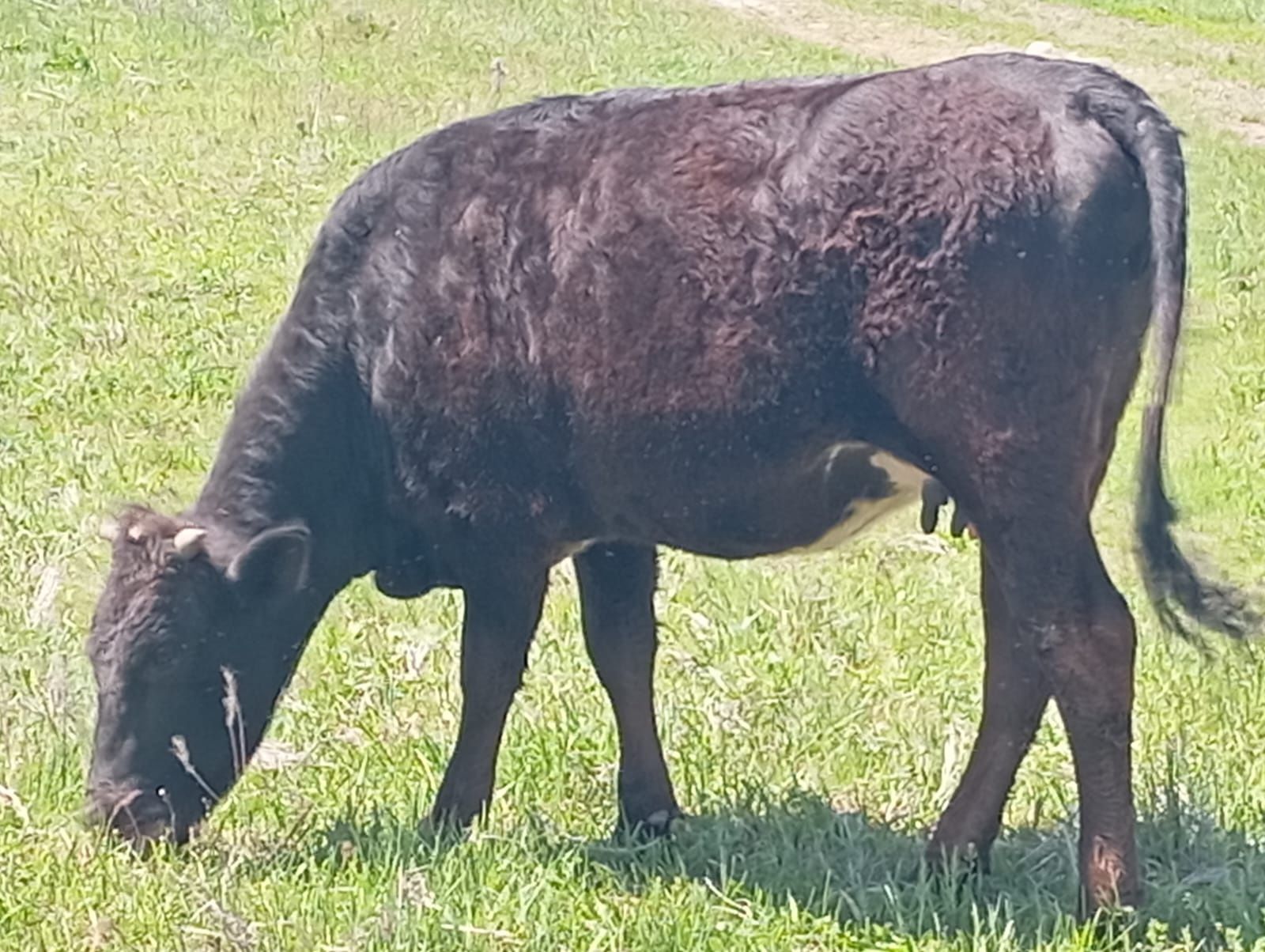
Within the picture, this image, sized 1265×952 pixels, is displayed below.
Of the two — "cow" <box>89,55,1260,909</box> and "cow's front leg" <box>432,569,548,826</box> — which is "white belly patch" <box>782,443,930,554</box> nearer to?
"cow" <box>89,55,1260,909</box>

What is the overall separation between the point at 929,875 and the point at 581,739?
1.32 meters

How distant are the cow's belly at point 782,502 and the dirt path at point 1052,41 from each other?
15354mm

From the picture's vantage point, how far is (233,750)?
596cm

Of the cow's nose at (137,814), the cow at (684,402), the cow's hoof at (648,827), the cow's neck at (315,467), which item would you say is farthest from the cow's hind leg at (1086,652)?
the cow's nose at (137,814)

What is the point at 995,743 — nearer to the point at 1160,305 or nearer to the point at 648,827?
the point at 648,827

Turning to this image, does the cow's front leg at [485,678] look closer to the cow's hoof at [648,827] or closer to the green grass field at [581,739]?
the green grass field at [581,739]

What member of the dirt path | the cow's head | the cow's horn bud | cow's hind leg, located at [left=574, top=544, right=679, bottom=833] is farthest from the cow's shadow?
the dirt path

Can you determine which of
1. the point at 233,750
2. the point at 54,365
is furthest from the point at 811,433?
the point at 54,365

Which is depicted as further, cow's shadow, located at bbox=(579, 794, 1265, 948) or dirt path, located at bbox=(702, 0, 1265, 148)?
dirt path, located at bbox=(702, 0, 1265, 148)

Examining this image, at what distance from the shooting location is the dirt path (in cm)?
2181

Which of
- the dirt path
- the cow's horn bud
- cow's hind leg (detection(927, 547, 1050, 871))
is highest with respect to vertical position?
the cow's horn bud

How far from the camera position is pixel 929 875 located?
5535 millimetres

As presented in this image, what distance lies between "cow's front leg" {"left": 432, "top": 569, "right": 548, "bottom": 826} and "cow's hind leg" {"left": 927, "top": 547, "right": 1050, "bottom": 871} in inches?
44.6

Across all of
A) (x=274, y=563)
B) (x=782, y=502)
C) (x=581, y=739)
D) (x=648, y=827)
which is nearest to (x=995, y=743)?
(x=782, y=502)
